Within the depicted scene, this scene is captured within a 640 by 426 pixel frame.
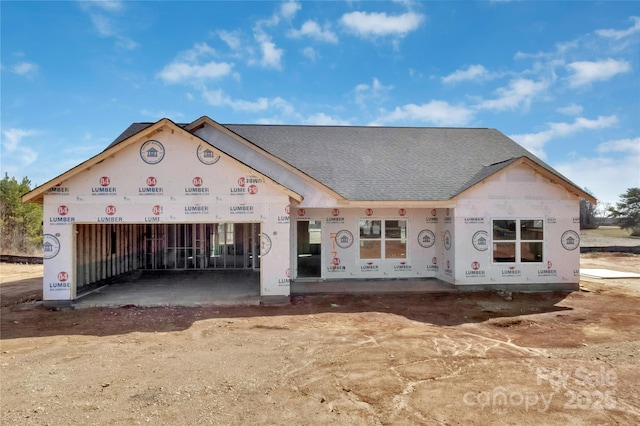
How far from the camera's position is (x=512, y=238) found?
502 inches

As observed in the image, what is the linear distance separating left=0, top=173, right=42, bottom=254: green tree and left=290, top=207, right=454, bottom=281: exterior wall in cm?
2348

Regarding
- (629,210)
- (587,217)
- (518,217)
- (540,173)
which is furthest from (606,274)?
(587,217)

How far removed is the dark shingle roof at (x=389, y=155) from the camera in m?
13.3

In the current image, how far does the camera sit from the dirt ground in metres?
4.84

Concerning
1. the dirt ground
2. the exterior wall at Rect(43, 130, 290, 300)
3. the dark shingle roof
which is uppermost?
the dark shingle roof

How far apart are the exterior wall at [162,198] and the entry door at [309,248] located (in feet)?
9.77

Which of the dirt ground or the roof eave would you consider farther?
the roof eave

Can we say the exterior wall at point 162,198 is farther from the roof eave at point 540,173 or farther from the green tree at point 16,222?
the green tree at point 16,222

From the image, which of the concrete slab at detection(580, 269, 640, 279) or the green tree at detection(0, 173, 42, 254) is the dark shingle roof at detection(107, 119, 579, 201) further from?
the green tree at detection(0, 173, 42, 254)

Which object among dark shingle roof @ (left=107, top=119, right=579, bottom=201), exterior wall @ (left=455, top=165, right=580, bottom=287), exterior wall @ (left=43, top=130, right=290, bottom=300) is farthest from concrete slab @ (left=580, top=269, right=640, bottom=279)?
exterior wall @ (left=43, top=130, right=290, bottom=300)

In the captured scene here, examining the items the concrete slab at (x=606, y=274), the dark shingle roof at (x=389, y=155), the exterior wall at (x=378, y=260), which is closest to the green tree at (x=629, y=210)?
the concrete slab at (x=606, y=274)

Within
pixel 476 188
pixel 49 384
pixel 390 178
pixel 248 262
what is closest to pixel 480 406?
pixel 49 384

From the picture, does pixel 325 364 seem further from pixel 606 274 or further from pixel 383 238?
pixel 606 274

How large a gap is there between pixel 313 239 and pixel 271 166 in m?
3.18
